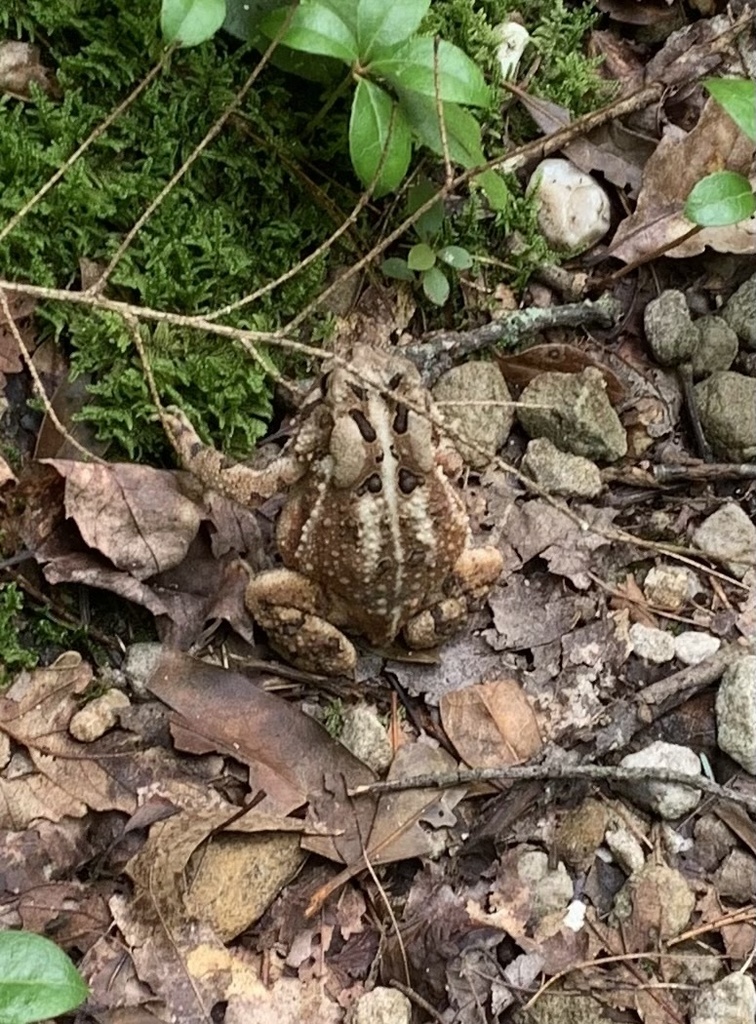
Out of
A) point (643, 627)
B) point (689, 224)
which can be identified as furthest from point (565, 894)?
point (689, 224)

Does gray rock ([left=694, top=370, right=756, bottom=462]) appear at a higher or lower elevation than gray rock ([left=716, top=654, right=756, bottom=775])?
higher

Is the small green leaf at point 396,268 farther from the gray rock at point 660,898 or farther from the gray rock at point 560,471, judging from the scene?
the gray rock at point 660,898

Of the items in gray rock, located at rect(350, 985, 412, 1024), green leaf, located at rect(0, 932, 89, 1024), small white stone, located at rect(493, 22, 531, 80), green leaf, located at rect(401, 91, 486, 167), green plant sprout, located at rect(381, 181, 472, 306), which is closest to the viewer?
green leaf, located at rect(0, 932, 89, 1024)

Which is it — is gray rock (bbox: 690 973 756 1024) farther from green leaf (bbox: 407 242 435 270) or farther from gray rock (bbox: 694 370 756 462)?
green leaf (bbox: 407 242 435 270)

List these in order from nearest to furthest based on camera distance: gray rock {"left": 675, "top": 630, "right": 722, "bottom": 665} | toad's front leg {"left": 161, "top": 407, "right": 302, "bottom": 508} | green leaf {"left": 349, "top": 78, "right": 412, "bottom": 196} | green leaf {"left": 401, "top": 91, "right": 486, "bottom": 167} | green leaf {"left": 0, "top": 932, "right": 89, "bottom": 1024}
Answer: green leaf {"left": 0, "top": 932, "right": 89, "bottom": 1024}, green leaf {"left": 349, "top": 78, "right": 412, "bottom": 196}, green leaf {"left": 401, "top": 91, "right": 486, "bottom": 167}, toad's front leg {"left": 161, "top": 407, "right": 302, "bottom": 508}, gray rock {"left": 675, "top": 630, "right": 722, "bottom": 665}

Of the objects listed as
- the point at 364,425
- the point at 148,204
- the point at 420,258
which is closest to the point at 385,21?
the point at 420,258

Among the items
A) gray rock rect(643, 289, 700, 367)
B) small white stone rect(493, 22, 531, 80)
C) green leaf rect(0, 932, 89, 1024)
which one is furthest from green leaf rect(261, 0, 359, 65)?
green leaf rect(0, 932, 89, 1024)
